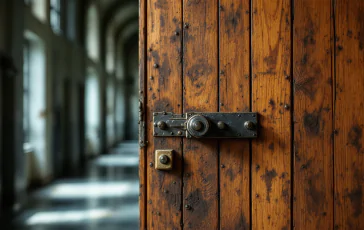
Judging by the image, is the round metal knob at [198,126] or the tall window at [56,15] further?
the tall window at [56,15]

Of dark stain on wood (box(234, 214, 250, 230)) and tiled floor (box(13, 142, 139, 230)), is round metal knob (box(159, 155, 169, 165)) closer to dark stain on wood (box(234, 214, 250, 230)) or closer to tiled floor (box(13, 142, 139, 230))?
dark stain on wood (box(234, 214, 250, 230))

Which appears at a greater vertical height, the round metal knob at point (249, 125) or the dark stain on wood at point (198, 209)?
the round metal knob at point (249, 125)

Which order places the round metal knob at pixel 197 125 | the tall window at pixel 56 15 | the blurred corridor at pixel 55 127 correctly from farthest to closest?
the tall window at pixel 56 15 → the blurred corridor at pixel 55 127 → the round metal knob at pixel 197 125

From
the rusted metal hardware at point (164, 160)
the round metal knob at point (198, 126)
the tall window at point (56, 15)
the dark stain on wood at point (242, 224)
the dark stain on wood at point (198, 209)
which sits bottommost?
the dark stain on wood at point (242, 224)

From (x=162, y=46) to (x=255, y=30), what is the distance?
0.43 m

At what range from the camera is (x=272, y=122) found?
1.43m

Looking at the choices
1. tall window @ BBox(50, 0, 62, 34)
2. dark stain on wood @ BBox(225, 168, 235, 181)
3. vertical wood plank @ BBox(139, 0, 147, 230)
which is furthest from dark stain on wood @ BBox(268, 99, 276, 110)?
tall window @ BBox(50, 0, 62, 34)

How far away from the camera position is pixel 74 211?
4.21 m

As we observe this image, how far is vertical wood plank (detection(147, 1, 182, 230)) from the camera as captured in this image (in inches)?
57.1

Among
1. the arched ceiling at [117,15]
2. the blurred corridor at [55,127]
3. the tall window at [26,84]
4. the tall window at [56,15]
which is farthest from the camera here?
the arched ceiling at [117,15]

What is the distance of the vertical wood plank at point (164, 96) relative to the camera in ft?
4.75

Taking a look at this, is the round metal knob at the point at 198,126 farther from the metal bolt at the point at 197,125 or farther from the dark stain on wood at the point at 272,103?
the dark stain on wood at the point at 272,103

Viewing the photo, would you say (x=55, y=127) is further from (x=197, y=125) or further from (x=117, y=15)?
(x=117, y=15)

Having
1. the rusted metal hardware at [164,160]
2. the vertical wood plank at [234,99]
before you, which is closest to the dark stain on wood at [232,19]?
the vertical wood plank at [234,99]
